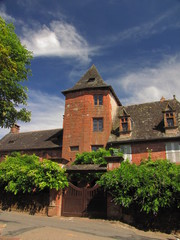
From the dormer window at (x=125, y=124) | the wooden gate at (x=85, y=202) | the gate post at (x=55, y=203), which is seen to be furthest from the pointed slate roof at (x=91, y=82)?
the gate post at (x=55, y=203)

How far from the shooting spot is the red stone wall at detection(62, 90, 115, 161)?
20281 millimetres

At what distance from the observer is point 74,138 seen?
68.2ft

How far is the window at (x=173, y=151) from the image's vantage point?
56.0 ft

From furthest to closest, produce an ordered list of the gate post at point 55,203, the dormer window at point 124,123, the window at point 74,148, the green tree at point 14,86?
the window at point 74,148 < the dormer window at point 124,123 < the green tree at point 14,86 < the gate post at point 55,203

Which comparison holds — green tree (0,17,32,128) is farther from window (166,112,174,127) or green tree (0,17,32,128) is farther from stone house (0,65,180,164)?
window (166,112,174,127)

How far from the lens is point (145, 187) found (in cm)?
886

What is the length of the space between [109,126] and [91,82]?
240 inches

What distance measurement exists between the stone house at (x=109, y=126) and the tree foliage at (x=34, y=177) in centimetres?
465

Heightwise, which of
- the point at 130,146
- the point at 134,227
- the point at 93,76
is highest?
the point at 93,76

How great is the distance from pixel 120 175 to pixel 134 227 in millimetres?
2405

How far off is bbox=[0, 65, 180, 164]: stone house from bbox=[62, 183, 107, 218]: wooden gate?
5.28 metres

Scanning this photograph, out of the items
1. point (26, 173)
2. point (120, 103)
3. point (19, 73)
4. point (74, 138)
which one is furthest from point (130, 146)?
point (19, 73)

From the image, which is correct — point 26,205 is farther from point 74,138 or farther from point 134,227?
point 74,138

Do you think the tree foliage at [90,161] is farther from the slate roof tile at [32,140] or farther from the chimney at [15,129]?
the chimney at [15,129]
